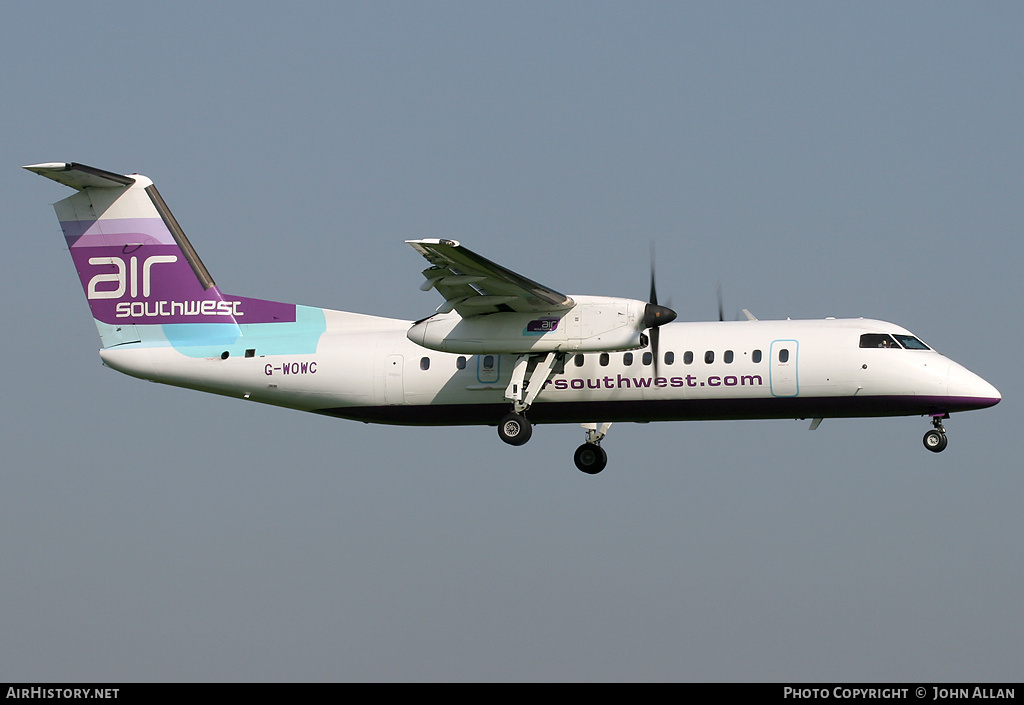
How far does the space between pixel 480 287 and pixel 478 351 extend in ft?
3.34

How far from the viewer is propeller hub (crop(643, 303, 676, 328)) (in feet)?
70.0

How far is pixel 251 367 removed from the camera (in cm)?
2336

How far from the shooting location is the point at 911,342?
71.4 ft

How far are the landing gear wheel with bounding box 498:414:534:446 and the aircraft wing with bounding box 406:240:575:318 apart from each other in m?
1.71

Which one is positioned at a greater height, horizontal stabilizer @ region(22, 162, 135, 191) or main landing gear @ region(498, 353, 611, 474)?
horizontal stabilizer @ region(22, 162, 135, 191)

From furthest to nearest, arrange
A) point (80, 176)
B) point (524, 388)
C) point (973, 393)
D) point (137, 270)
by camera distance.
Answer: point (137, 270)
point (80, 176)
point (524, 388)
point (973, 393)

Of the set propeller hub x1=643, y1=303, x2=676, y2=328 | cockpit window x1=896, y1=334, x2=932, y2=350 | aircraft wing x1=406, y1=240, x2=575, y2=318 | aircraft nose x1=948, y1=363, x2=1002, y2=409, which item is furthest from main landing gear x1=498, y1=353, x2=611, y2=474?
aircraft nose x1=948, y1=363, x2=1002, y2=409

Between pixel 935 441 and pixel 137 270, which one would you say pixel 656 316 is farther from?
pixel 137 270

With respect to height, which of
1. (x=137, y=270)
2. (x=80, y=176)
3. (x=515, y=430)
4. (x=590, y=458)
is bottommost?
(x=590, y=458)

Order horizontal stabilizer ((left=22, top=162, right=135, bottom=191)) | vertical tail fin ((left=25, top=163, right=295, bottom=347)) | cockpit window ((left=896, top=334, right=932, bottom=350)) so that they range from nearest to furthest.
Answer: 1. cockpit window ((left=896, top=334, right=932, bottom=350))
2. horizontal stabilizer ((left=22, top=162, right=135, bottom=191))
3. vertical tail fin ((left=25, top=163, right=295, bottom=347))

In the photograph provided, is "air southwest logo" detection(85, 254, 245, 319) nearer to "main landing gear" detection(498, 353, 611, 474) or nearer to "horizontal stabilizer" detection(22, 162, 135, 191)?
"horizontal stabilizer" detection(22, 162, 135, 191)

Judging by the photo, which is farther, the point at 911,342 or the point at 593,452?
the point at 593,452

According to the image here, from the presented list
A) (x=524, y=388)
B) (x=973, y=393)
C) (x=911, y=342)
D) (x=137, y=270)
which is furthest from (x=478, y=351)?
(x=973, y=393)
